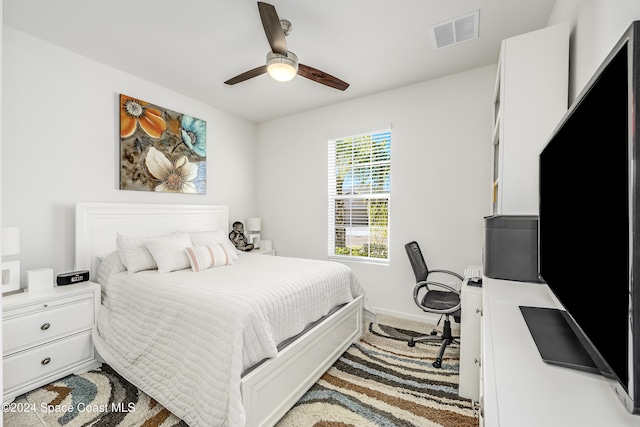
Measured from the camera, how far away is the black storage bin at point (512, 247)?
1639 millimetres

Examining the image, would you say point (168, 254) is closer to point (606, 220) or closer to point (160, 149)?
point (160, 149)

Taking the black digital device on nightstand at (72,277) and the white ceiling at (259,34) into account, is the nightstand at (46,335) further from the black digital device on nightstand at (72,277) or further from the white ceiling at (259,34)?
the white ceiling at (259,34)

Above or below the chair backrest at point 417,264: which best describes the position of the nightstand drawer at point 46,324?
below

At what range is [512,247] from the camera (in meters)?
1.68

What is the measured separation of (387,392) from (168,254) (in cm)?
211

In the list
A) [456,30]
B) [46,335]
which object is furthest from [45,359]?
[456,30]

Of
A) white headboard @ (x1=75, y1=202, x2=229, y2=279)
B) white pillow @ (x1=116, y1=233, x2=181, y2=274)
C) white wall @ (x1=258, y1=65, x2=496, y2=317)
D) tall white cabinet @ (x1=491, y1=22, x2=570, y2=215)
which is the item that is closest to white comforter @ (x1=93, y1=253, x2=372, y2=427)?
white pillow @ (x1=116, y1=233, x2=181, y2=274)

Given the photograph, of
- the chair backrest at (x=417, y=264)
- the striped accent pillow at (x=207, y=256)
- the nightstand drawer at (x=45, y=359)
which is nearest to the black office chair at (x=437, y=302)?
the chair backrest at (x=417, y=264)

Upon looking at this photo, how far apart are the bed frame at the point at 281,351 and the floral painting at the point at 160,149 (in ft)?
0.95

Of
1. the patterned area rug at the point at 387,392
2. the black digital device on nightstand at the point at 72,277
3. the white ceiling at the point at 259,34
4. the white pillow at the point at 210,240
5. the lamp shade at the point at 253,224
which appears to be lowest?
the patterned area rug at the point at 387,392

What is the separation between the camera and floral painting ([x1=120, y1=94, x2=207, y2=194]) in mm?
2971

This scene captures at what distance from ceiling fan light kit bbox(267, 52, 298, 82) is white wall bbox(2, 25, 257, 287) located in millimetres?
1942

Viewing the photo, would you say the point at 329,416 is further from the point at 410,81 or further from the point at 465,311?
the point at 410,81

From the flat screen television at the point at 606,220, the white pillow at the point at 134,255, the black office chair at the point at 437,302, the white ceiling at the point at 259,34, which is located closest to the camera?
the flat screen television at the point at 606,220
